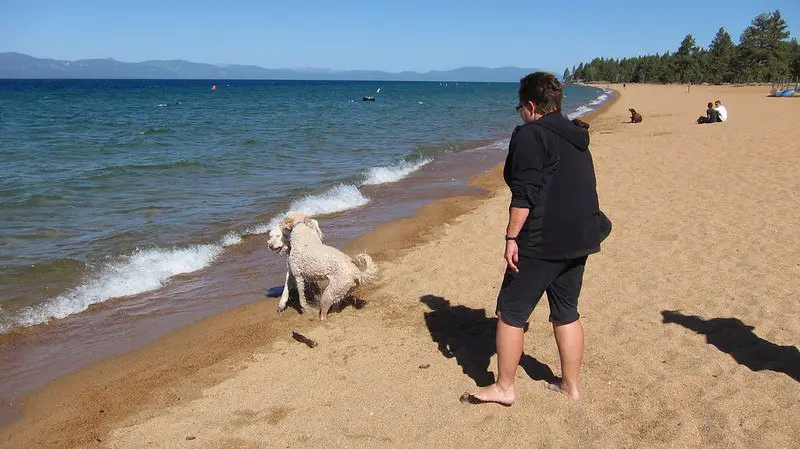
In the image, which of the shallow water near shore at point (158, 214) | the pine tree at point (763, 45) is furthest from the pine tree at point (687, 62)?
the shallow water near shore at point (158, 214)

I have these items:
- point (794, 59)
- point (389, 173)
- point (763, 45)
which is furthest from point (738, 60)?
point (389, 173)

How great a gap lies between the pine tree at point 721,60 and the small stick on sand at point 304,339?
106726 mm

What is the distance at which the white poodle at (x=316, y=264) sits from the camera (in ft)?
18.7

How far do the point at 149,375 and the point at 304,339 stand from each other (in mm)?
1357

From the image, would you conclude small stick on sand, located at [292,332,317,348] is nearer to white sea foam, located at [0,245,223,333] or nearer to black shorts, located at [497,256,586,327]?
black shorts, located at [497,256,586,327]

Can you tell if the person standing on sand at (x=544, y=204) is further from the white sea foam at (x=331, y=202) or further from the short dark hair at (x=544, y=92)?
the white sea foam at (x=331, y=202)

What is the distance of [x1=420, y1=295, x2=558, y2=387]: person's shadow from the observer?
440 cm

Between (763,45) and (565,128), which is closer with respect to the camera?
(565,128)

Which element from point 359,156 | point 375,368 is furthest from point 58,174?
point 375,368

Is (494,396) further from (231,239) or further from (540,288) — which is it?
(231,239)

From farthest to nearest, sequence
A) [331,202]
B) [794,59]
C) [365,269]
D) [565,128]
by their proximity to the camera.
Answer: [794,59] < [331,202] < [365,269] < [565,128]

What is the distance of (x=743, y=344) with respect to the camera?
459cm

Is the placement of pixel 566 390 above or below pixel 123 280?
above

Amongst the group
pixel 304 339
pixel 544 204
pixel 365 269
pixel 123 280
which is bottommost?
pixel 123 280
